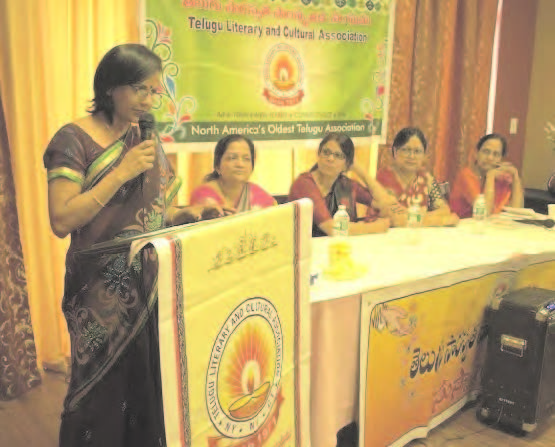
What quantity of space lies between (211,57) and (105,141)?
1.50 meters

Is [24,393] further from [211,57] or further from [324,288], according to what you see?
[211,57]

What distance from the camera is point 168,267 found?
3.79 ft

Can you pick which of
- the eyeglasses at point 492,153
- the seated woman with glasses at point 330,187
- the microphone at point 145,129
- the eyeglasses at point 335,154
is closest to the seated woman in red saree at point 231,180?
the seated woman with glasses at point 330,187

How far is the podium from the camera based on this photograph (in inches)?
47.3

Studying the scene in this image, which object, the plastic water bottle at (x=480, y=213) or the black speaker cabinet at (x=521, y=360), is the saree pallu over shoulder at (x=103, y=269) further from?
the plastic water bottle at (x=480, y=213)

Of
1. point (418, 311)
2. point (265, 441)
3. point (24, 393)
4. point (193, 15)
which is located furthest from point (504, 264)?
point (24, 393)

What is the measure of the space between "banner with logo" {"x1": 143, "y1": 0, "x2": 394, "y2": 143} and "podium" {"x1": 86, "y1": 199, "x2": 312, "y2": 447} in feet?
4.39

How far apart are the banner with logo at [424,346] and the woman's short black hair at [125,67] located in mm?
937

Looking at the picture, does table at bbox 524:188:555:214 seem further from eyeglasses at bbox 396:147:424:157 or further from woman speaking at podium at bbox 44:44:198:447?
woman speaking at podium at bbox 44:44:198:447

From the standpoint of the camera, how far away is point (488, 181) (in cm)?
318

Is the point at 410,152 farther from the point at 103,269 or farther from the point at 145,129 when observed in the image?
the point at 103,269

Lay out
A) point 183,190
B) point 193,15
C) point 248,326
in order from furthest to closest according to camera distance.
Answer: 1. point 183,190
2. point 193,15
3. point 248,326

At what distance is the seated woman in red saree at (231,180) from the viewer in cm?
232

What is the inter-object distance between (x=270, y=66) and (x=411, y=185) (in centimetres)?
99
